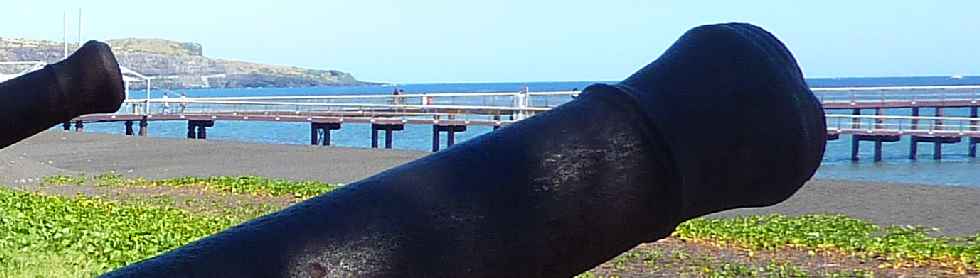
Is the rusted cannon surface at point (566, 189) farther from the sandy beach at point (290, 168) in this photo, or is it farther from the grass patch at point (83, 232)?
the sandy beach at point (290, 168)

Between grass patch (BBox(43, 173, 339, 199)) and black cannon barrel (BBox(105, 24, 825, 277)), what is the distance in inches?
735

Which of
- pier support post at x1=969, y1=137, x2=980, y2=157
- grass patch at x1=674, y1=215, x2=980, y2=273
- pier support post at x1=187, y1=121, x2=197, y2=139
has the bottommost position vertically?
pier support post at x1=187, y1=121, x2=197, y2=139

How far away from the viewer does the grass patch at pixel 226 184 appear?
2134 centimetres

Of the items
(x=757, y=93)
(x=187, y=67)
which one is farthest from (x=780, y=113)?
(x=187, y=67)

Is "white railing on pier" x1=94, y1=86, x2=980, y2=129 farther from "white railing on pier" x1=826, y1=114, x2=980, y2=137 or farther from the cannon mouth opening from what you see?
the cannon mouth opening

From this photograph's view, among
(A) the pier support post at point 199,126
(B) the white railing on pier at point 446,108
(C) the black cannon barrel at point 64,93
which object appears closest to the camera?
(C) the black cannon barrel at point 64,93

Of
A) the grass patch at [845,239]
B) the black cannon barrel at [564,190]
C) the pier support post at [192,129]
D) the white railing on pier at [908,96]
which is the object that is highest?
the black cannon barrel at [564,190]

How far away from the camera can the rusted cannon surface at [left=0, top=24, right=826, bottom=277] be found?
3.99 ft

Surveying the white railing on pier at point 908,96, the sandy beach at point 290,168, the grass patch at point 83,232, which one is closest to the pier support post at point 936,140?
the white railing on pier at point 908,96

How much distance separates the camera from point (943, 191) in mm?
23734

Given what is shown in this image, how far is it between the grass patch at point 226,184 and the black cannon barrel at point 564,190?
61.3 ft

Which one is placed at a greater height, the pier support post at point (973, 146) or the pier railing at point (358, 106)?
the pier railing at point (358, 106)

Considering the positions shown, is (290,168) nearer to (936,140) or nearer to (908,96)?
(936,140)

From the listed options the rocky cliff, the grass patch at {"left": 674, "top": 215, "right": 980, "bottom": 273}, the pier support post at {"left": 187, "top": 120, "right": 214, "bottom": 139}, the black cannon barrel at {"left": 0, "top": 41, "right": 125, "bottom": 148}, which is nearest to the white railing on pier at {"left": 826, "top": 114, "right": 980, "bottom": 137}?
the pier support post at {"left": 187, "top": 120, "right": 214, "bottom": 139}
